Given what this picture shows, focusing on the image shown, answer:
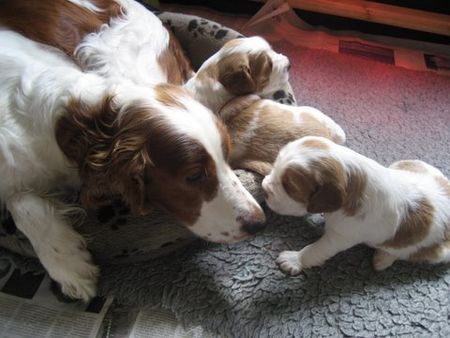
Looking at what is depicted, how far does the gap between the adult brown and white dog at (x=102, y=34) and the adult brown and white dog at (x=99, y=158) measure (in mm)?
224

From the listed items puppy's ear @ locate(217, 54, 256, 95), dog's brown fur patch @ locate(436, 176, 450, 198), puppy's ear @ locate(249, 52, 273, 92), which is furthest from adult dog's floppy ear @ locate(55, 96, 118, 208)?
dog's brown fur patch @ locate(436, 176, 450, 198)

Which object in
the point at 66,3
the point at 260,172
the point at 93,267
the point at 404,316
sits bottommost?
the point at 404,316

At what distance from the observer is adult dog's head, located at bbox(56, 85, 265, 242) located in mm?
1344

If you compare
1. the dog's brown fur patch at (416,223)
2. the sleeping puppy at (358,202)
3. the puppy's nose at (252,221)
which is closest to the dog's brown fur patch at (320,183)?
the sleeping puppy at (358,202)

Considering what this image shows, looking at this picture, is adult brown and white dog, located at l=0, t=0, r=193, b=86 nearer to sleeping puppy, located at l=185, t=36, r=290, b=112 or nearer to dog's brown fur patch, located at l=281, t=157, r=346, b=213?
sleeping puppy, located at l=185, t=36, r=290, b=112

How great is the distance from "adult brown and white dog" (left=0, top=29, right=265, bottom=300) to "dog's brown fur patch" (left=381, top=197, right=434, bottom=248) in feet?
1.57

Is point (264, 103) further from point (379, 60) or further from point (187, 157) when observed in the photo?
point (379, 60)

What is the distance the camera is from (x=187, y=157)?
1335 mm

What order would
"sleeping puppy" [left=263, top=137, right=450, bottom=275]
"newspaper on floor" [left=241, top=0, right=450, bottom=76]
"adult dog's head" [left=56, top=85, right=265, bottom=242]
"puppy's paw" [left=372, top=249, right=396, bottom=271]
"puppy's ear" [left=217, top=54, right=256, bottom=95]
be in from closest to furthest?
"adult dog's head" [left=56, top=85, right=265, bottom=242]
"sleeping puppy" [left=263, top=137, right=450, bottom=275]
"puppy's paw" [left=372, top=249, right=396, bottom=271]
"puppy's ear" [left=217, top=54, right=256, bottom=95]
"newspaper on floor" [left=241, top=0, right=450, bottom=76]

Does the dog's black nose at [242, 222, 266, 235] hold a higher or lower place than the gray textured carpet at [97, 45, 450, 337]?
higher

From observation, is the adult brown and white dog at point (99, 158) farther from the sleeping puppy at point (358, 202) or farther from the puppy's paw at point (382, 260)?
the puppy's paw at point (382, 260)

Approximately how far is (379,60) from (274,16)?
671 mm

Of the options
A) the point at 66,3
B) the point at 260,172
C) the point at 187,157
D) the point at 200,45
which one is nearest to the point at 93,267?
the point at 187,157

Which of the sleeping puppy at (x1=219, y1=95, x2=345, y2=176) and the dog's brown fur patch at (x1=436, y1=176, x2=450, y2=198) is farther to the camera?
the sleeping puppy at (x1=219, y1=95, x2=345, y2=176)
